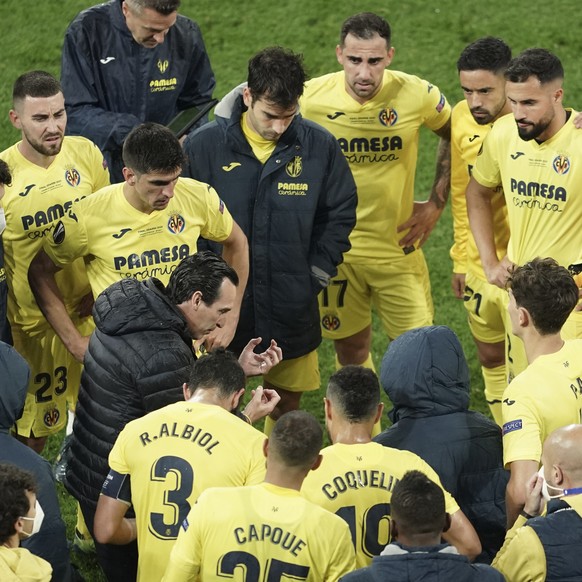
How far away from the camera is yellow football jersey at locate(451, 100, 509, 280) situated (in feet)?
23.4

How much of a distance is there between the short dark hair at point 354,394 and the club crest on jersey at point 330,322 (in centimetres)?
287

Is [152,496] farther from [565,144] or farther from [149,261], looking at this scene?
[565,144]

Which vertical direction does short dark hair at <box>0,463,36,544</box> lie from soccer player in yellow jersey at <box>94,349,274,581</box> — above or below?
above

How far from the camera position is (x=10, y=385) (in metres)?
4.92

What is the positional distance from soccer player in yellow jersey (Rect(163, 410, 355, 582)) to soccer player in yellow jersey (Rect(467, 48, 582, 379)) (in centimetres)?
270

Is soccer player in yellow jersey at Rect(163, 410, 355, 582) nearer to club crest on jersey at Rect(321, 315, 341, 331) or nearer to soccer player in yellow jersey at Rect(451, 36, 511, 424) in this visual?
soccer player in yellow jersey at Rect(451, 36, 511, 424)

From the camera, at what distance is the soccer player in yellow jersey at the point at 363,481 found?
14.5ft

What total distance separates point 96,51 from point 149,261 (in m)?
2.01

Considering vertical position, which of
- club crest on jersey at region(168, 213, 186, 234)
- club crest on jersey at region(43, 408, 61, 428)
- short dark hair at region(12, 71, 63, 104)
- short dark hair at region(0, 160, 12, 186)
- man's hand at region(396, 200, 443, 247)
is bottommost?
club crest on jersey at region(43, 408, 61, 428)

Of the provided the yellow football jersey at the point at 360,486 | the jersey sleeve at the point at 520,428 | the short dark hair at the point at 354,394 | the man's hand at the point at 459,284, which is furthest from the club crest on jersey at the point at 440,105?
the yellow football jersey at the point at 360,486

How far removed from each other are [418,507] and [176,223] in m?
2.55

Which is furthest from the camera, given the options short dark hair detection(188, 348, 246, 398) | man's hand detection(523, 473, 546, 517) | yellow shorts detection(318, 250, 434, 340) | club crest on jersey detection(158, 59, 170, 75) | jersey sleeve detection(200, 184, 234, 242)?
club crest on jersey detection(158, 59, 170, 75)

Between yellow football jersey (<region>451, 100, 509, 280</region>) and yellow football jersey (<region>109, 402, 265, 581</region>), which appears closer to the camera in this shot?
yellow football jersey (<region>109, 402, 265, 581</region>)

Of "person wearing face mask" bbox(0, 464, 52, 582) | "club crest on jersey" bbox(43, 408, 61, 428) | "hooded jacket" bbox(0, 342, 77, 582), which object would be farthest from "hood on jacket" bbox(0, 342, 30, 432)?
"club crest on jersey" bbox(43, 408, 61, 428)
